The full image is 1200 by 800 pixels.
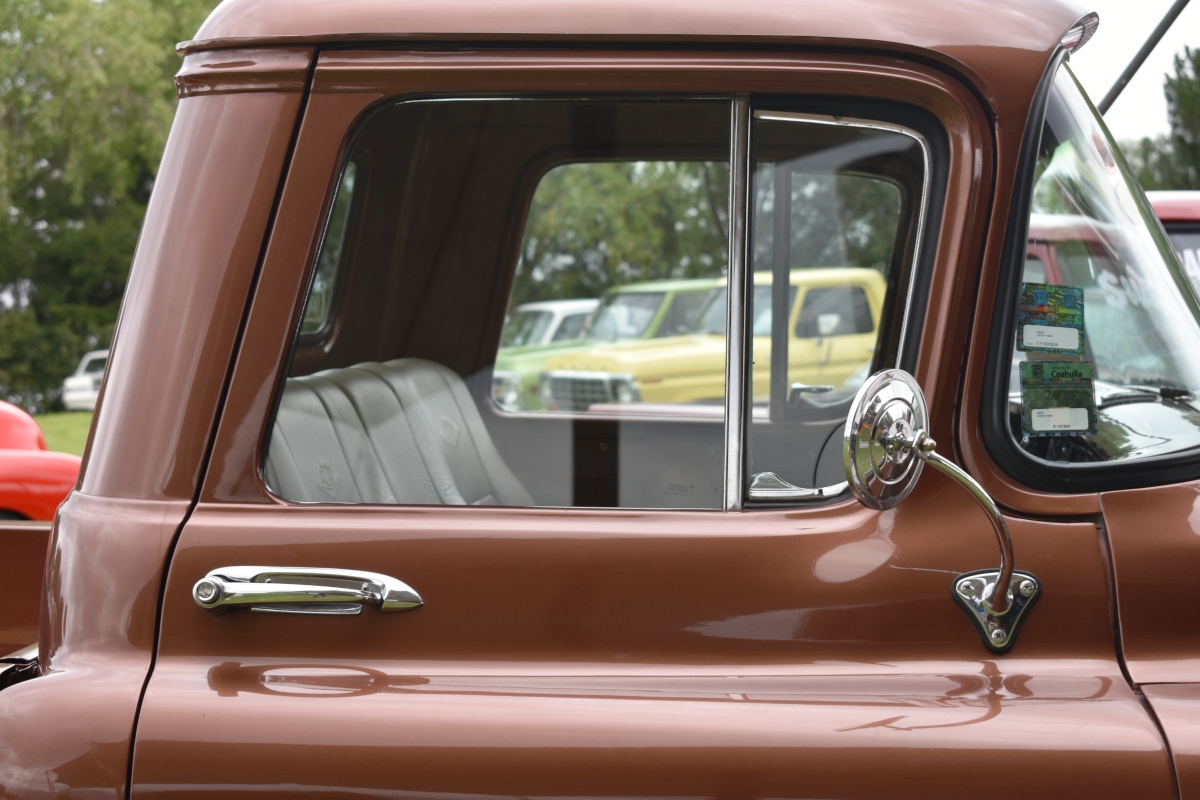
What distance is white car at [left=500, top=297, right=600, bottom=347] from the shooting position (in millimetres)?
11328

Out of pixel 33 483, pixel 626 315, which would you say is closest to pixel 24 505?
pixel 33 483

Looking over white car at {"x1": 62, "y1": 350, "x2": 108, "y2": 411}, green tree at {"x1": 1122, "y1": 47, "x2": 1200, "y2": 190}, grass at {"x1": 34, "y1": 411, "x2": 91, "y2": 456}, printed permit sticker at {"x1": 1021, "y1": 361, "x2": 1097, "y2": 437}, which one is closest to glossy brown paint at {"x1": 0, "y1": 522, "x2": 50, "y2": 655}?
printed permit sticker at {"x1": 1021, "y1": 361, "x2": 1097, "y2": 437}

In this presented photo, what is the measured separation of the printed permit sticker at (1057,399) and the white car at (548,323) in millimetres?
9833

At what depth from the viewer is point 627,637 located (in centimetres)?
127

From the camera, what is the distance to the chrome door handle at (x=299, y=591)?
1.25 meters

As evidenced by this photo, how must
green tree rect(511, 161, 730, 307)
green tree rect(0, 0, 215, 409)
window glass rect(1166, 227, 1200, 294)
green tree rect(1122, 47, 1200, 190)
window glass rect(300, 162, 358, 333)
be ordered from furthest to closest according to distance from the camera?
green tree rect(1122, 47, 1200, 190)
green tree rect(0, 0, 215, 409)
green tree rect(511, 161, 730, 307)
window glass rect(1166, 227, 1200, 294)
window glass rect(300, 162, 358, 333)

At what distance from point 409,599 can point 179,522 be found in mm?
291

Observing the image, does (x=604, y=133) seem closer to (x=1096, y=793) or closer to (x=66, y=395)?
(x=1096, y=793)

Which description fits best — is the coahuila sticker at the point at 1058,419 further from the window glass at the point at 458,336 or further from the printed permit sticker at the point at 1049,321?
the window glass at the point at 458,336

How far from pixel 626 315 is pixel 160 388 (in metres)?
10.3

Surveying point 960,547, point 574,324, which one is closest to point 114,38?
point 574,324

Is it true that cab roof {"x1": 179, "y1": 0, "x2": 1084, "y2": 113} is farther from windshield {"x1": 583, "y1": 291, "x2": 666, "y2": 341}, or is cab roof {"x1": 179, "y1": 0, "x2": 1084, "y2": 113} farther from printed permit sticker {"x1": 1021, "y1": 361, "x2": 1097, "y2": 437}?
windshield {"x1": 583, "y1": 291, "x2": 666, "y2": 341}

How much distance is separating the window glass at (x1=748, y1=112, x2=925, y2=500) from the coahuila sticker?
311 mm

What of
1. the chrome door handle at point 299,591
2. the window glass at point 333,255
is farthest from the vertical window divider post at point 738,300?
the window glass at point 333,255
